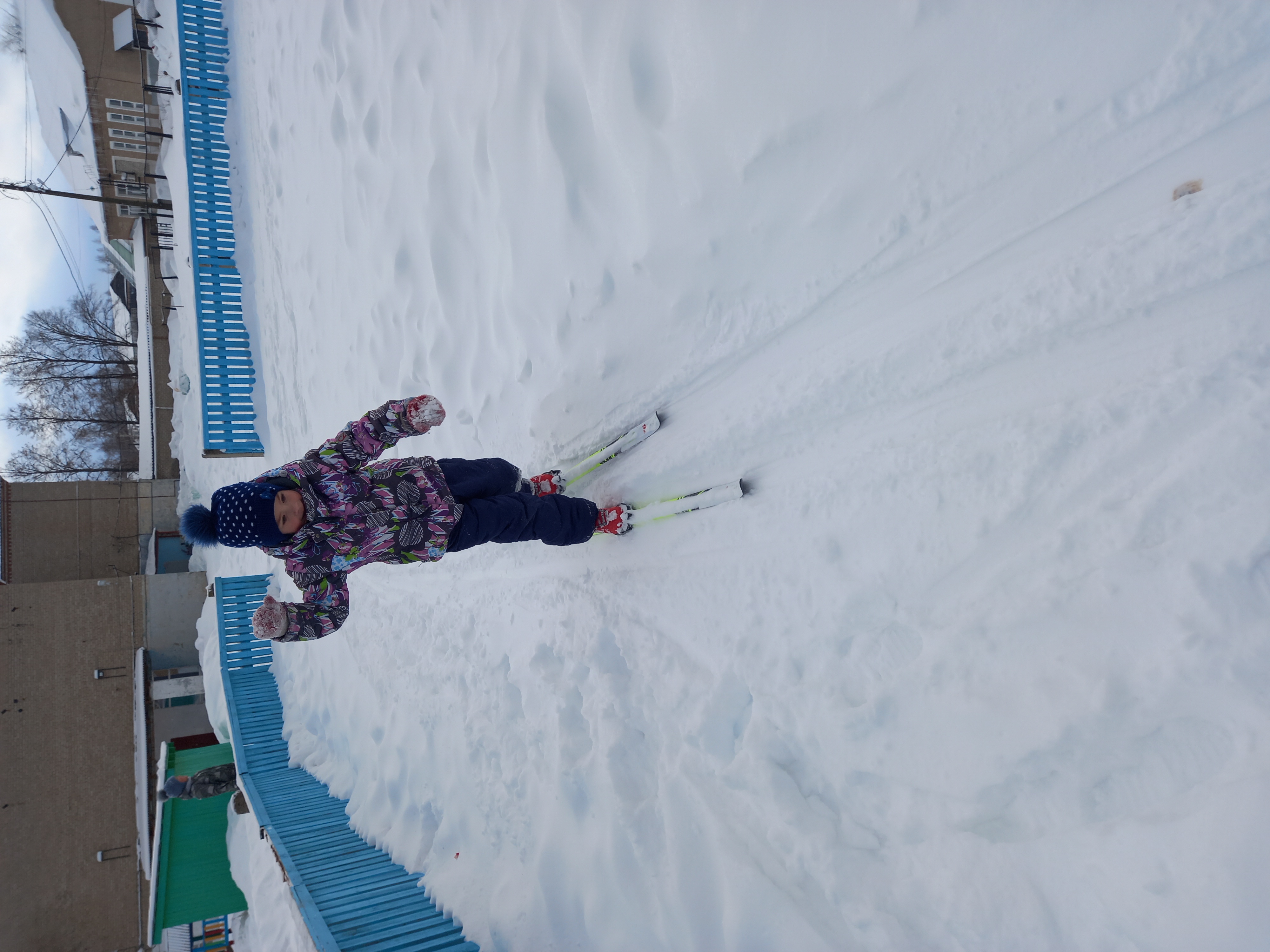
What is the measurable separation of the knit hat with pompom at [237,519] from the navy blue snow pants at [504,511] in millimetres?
639

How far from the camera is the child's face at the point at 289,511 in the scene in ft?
7.33

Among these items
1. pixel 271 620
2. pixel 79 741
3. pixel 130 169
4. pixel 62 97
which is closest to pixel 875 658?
pixel 271 620

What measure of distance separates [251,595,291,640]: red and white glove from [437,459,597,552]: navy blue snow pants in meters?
0.65

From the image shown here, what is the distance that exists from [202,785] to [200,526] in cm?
545

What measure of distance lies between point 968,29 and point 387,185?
344 cm

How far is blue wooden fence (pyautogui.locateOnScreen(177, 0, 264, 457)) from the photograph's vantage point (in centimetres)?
650

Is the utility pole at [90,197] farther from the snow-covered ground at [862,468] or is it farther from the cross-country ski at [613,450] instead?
the cross-country ski at [613,450]

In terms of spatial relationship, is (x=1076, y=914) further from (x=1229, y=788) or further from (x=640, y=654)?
(x=640, y=654)

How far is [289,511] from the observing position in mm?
2264

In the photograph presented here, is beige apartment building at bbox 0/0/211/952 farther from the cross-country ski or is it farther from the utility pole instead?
the cross-country ski

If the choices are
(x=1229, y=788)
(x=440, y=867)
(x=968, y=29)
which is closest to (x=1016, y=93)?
(x=968, y=29)

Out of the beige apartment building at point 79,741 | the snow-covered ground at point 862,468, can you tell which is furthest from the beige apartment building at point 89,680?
the snow-covered ground at point 862,468

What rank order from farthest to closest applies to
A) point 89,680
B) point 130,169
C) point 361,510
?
1. point 130,169
2. point 89,680
3. point 361,510

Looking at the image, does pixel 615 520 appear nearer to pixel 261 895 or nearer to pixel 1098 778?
pixel 1098 778
